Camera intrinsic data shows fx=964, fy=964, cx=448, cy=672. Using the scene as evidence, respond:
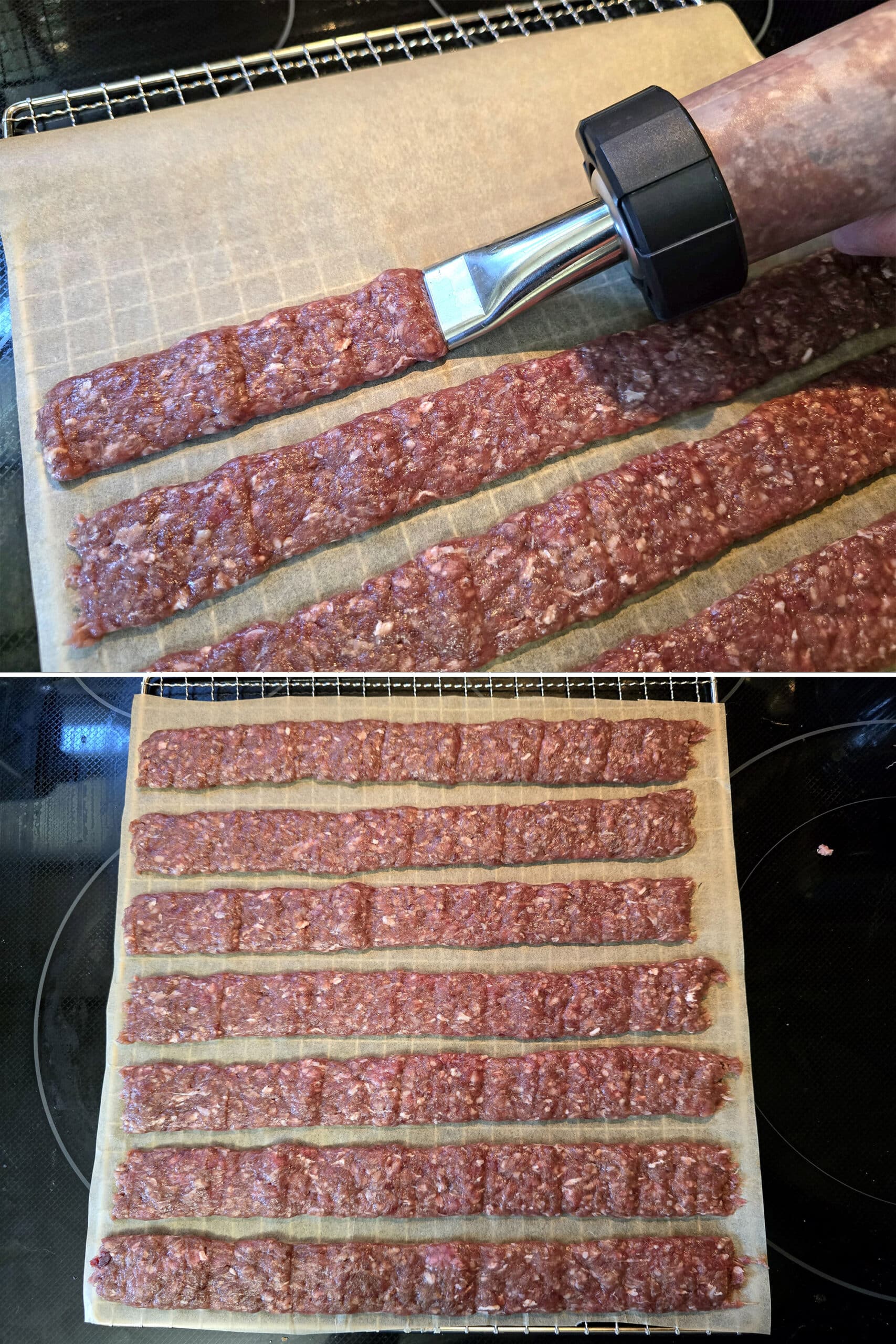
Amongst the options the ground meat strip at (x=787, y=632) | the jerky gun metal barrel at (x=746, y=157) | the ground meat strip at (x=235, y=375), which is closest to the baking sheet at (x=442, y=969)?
the ground meat strip at (x=787, y=632)

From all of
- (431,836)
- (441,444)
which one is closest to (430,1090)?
(431,836)

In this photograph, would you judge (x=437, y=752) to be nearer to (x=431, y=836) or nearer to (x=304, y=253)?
(x=431, y=836)

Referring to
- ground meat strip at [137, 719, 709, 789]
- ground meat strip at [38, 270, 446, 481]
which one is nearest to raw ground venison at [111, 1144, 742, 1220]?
ground meat strip at [137, 719, 709, 789]

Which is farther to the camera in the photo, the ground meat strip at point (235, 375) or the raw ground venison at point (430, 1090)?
the raw ground venison at point (430, 1090)

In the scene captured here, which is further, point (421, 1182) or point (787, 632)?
point (421, 1182)

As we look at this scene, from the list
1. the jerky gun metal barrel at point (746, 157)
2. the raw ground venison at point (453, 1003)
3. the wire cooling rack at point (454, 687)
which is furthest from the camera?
the raw ground venison at point (453, 1003)

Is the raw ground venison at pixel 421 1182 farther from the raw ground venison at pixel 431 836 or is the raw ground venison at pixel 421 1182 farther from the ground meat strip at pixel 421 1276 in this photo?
the raw ground venison at pixel 431 836
